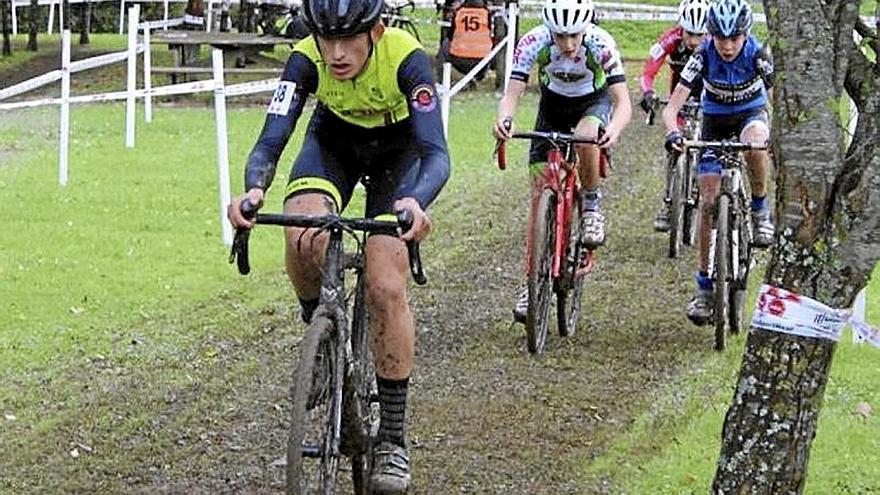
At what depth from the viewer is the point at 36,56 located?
1272 inches

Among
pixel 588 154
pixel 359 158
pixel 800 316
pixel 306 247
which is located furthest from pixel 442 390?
pixel 800 316

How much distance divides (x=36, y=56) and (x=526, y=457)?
2665 cm

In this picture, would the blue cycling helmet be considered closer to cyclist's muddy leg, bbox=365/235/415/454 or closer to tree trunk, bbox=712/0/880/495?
cyclist's muddy leg, bbox=365/235/415/454

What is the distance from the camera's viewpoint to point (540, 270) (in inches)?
374

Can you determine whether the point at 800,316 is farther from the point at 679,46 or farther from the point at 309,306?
the point at 679,46

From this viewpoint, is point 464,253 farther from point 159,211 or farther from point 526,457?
point 526,457

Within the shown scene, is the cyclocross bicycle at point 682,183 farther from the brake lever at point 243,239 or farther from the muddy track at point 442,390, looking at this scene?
the brake lever at point 243,239

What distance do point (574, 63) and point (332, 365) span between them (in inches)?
178

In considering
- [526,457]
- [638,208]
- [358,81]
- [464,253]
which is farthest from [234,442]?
[638,208]

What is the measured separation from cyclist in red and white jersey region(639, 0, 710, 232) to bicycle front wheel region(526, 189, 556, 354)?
3.38m

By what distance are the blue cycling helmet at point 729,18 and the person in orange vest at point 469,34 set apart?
1550 cm

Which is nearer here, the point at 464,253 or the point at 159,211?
the point at 464,253

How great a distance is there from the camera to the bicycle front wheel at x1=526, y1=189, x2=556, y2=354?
9352 millimetres

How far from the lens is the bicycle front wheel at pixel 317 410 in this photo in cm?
533
